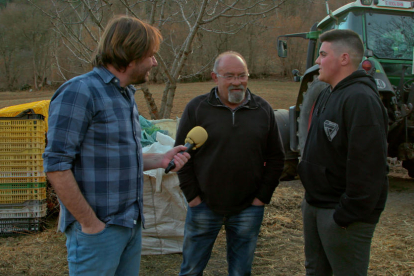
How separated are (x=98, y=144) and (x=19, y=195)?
9.64ft

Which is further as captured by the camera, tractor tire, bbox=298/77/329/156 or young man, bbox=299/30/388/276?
tractor tire, bbox=298/77/329/156

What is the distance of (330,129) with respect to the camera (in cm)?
211

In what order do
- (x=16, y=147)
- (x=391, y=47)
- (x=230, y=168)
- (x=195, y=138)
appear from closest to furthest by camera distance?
1. (x=195, y=138)
2. (x=230, y=168)
3. (x=16, y=147)
4. (x=391, y=47)

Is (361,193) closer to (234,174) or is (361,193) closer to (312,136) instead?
(312,136)

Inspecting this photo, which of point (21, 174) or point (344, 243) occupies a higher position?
point (344, 243)

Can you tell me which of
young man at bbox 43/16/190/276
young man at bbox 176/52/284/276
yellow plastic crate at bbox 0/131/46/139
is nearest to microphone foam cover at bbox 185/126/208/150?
young man at bbox 176/52/284/276

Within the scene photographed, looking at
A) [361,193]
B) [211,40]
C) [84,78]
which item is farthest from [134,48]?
[211,40]

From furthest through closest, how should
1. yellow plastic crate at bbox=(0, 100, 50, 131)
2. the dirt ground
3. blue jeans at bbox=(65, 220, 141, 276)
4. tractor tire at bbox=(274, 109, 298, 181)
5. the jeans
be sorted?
tractor tire at bbox=(274, 109, 298, 181) < yellow plastic crate at bbox=(0, 100, 50, 131) < the dirt ground < the jeans < blue jeans at bbox=(65, 220, 141, 276)

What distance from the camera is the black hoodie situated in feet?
6.38

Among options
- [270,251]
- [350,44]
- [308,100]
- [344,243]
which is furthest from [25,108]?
[344,243]

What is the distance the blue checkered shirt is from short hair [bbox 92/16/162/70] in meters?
0.07

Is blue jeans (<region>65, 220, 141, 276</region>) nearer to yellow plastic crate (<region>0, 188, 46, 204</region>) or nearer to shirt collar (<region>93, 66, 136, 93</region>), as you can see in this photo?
shirt collar (<region>93, 66, 136, 93</region>)

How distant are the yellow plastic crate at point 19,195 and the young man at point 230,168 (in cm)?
228

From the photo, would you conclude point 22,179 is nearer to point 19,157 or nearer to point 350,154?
point 19,157
